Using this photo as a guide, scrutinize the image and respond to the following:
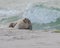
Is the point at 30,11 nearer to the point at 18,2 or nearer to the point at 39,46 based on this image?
the point at 18,2

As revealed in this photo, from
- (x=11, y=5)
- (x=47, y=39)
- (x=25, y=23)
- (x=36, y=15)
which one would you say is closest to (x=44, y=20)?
(x=36, y=15)

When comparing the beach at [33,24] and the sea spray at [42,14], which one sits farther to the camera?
the sea spray at [42,14]

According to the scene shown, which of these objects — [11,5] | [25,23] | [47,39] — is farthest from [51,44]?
[11,5]

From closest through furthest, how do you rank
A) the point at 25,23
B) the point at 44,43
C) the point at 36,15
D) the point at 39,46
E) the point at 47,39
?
1. the point at 39,46
2. the point at 44,43
3. the point at 47,39
4. the point at 25,23
5. the point at 36,15

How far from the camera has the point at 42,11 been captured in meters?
15.1

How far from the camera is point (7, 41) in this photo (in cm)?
421

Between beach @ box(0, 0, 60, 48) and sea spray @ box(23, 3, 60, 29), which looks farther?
sea spray @ box(23, 3, 60, 29)

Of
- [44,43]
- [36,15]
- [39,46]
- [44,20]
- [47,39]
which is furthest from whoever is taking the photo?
[36,15]

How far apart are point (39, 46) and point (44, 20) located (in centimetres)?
977

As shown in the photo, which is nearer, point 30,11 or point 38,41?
point 38,41

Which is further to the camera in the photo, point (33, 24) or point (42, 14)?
point (42, 14)

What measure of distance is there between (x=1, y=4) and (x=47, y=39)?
15786 mm

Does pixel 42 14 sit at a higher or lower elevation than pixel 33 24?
higher

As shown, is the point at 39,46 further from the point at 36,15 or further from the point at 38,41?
the point at 36,15
